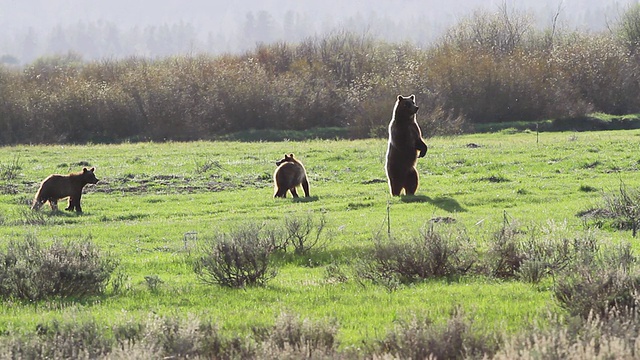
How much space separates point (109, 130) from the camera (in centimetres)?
5969

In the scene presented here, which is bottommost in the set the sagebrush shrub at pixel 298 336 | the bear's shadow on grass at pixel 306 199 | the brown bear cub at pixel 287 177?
the bear's shadow on grass at pixel 306 199

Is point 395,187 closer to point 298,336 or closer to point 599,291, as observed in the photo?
point 599,291

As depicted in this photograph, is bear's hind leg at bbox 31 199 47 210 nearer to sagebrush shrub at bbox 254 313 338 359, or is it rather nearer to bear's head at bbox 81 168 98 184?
bear's head at bbox 81 168 98 184

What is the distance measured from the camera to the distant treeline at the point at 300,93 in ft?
190

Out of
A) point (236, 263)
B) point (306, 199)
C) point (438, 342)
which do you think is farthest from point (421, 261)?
point (306, 199)

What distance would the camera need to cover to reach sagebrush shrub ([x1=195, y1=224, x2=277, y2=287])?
10500mm

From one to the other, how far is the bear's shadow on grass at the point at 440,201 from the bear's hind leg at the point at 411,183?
18.2 inches

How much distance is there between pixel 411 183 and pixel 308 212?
613 cm

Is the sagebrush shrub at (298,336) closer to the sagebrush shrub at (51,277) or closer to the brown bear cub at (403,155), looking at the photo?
the sagebrush shrub at (51,277)

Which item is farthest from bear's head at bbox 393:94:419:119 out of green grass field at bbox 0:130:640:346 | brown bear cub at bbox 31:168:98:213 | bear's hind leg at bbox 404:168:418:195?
brown bear cub at bbox 31:168:98:213

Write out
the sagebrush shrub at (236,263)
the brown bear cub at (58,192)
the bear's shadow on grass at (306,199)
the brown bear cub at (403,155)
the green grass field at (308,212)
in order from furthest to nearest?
the bear's shadow on grass at (306,199)
the brown bear cub at (58,192)
the brown bear cub at (403,155)
the sagebrush shrub at (236,263)
the green grass field at (308,212)

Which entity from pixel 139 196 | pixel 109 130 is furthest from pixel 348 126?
pixel 139 196

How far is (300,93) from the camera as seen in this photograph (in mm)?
63094

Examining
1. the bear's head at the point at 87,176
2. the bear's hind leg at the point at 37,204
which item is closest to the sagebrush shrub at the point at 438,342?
the bear's hind leg at the point at 37,204
